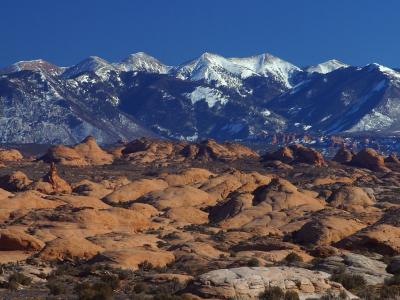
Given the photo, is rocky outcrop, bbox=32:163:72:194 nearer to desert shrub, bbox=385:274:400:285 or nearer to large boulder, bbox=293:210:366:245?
large boulder, bbox=293:210:366:245

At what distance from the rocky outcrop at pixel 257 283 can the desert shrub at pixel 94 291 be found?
146 inches

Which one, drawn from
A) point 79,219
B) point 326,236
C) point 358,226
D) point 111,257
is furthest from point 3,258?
point 358,226

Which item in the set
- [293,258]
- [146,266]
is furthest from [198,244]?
[146,266]

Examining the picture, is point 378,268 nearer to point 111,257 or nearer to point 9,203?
point 111,257

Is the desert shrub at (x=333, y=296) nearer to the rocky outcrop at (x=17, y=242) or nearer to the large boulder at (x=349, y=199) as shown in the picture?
the rocky outcrop at (x=17, y=242)

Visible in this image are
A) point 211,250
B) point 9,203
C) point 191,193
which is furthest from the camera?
point 191,193

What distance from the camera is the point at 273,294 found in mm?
38031

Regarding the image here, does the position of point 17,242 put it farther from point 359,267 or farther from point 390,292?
point 390,292

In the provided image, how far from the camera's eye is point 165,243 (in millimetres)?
67000

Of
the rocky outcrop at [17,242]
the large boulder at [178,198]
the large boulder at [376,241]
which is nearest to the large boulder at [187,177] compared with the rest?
the large boulder at [178,198]

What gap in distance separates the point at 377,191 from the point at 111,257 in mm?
89738

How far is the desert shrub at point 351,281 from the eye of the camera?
44312mm

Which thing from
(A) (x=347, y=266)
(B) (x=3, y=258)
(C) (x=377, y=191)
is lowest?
(B) (x=3, y=258)

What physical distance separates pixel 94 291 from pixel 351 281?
1248 centimetres
